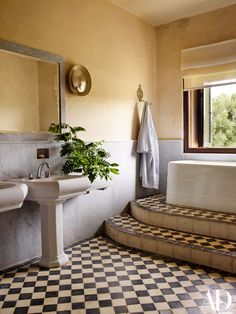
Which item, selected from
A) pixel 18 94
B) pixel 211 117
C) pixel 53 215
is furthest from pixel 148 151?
pixel 18 94

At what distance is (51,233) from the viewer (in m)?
2.53

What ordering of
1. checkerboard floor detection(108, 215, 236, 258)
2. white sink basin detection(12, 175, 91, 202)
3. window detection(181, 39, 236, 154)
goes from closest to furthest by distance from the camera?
white sink basin detection(12, 175, 91, 202) < checkerboard floor detection(108, 215, 236, 258) < window detection(181, 39, 236, 154)

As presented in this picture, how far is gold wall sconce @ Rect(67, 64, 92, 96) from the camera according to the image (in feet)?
9.70

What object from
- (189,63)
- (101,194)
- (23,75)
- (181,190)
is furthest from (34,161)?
(189,63)

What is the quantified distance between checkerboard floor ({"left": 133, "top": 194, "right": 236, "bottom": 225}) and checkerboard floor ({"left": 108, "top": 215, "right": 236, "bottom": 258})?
204mm

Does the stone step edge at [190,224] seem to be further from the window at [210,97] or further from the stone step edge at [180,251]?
the window at [210,97]

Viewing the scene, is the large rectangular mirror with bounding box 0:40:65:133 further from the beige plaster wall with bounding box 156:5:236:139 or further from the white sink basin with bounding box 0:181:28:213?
the beige plaster wall with bounding box 156:5:236:139

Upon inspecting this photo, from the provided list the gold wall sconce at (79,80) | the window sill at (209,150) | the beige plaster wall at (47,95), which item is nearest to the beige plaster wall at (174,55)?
the window sill at (209,150)

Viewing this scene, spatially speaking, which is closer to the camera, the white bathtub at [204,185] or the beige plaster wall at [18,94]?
the beige plaster wall at [18,94]

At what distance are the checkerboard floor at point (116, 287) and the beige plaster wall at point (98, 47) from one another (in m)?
1.33

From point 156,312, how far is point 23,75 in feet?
6.82

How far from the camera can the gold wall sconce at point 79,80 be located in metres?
2.96

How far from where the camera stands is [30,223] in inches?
106
